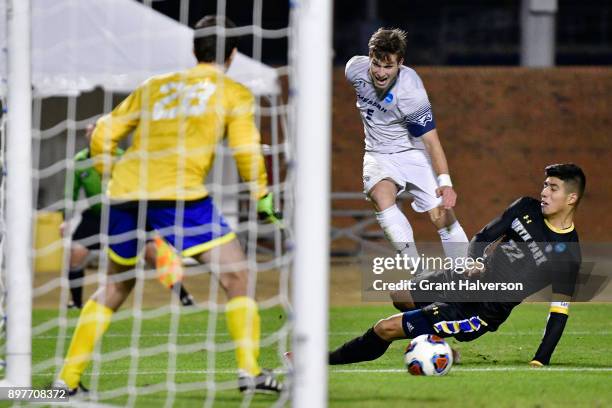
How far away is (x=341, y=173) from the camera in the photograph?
1820 cm

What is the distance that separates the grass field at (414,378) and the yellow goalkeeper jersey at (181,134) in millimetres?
1070

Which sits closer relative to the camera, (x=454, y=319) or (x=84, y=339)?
(x=84, y=339)

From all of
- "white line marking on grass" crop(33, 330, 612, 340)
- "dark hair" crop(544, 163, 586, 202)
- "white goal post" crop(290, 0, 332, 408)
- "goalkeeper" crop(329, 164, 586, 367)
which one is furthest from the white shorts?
"white goal post" crop(290, 0, 332, 408)

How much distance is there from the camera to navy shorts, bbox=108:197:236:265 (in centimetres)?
604

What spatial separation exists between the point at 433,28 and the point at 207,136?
2525cm

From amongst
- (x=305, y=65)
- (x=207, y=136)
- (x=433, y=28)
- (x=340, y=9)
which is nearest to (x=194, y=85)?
(x=207, y=136)

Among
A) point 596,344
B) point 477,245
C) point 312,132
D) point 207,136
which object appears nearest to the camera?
point 312,132

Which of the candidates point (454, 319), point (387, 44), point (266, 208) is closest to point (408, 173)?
point (387, 44)

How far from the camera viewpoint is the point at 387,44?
838 centimetres

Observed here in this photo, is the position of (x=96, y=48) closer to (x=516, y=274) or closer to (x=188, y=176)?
(x=516, y=274)

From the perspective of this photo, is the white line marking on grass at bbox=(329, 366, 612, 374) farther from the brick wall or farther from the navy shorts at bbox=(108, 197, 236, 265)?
the brick wall

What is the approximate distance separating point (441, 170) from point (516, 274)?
116 cm

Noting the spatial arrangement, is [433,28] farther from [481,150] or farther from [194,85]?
[194,85]

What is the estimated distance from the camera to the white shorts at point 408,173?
9148 millimetres
